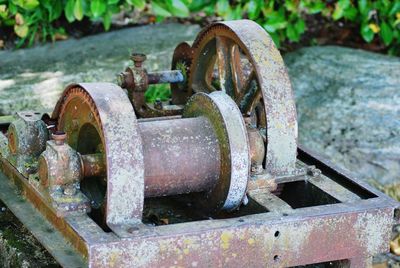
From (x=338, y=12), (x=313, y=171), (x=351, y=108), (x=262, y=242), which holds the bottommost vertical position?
(x=351, y=108)

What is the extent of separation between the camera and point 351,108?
6199 millimetres

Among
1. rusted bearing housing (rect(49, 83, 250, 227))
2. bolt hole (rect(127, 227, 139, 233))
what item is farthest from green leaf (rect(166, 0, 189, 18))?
bolt hole (rect(127, 227, 139, 233))

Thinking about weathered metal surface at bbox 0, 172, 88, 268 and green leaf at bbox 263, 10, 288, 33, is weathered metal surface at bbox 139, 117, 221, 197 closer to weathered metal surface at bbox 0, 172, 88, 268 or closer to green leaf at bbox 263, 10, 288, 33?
weathered metal surface at bbox 0, 172, 88, 268

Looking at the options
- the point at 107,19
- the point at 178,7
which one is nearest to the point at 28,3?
the point at 107,19

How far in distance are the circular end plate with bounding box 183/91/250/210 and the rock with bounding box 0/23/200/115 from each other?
6.39ft

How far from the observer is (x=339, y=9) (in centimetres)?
700

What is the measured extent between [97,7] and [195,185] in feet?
8.37

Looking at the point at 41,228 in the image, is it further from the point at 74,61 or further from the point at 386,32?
the point at 386,32

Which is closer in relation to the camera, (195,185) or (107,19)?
(195,185)

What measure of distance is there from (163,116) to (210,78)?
291 mm

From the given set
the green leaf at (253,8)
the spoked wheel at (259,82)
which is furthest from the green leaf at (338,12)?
the spoked wheel at (259,82)

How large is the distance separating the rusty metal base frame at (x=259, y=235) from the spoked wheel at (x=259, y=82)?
0.53 feet

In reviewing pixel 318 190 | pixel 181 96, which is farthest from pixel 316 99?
pixel 318 190

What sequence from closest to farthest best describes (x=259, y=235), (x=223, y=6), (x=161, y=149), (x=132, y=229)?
(x=132, y=229), (x=259, y=235), (x=161, y=149), (x=223, y=6)
